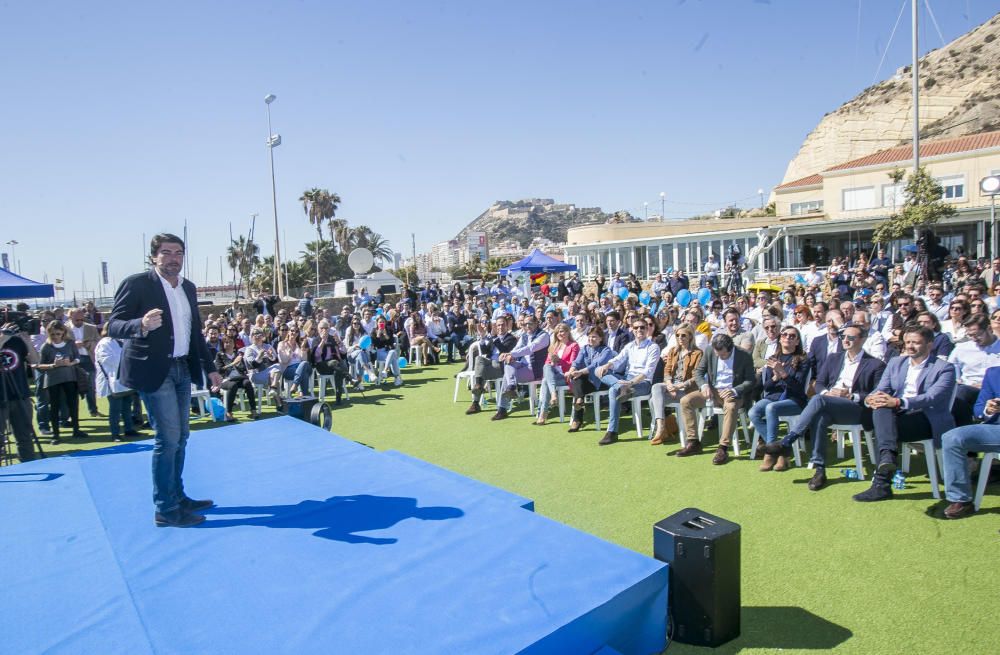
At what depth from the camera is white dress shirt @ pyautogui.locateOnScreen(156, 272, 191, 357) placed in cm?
345

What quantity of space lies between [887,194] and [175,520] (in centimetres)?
3129

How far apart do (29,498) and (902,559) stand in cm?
528

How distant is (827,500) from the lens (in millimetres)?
4426

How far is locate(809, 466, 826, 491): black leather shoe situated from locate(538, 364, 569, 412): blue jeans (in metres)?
3.15

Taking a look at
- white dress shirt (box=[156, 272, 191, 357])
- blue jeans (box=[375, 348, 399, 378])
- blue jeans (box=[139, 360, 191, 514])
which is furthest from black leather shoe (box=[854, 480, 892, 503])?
blue jeans (box=[375, 348, 399, 378])

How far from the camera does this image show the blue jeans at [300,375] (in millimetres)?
8930

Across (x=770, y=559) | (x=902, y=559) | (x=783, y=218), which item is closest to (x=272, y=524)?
(x=770, y=559)

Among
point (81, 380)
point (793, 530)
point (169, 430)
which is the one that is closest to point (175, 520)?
point (169, 430)

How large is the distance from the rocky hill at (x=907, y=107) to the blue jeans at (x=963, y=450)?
52.3m

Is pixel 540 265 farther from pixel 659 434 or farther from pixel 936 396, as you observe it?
pixel 936 396

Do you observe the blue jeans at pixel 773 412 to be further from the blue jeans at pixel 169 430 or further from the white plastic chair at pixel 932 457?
the blue jeans at pixel 169 430

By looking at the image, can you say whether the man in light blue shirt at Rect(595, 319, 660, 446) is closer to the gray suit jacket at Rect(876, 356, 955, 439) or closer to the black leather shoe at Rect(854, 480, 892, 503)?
the black leather shoe at Rect(854, 480, 892, 503)

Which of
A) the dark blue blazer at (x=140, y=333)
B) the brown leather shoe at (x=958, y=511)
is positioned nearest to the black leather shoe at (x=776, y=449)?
the brown leather shoe at (x=958, y=511)

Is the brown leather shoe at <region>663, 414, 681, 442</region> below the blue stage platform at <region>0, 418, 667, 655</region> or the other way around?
below
